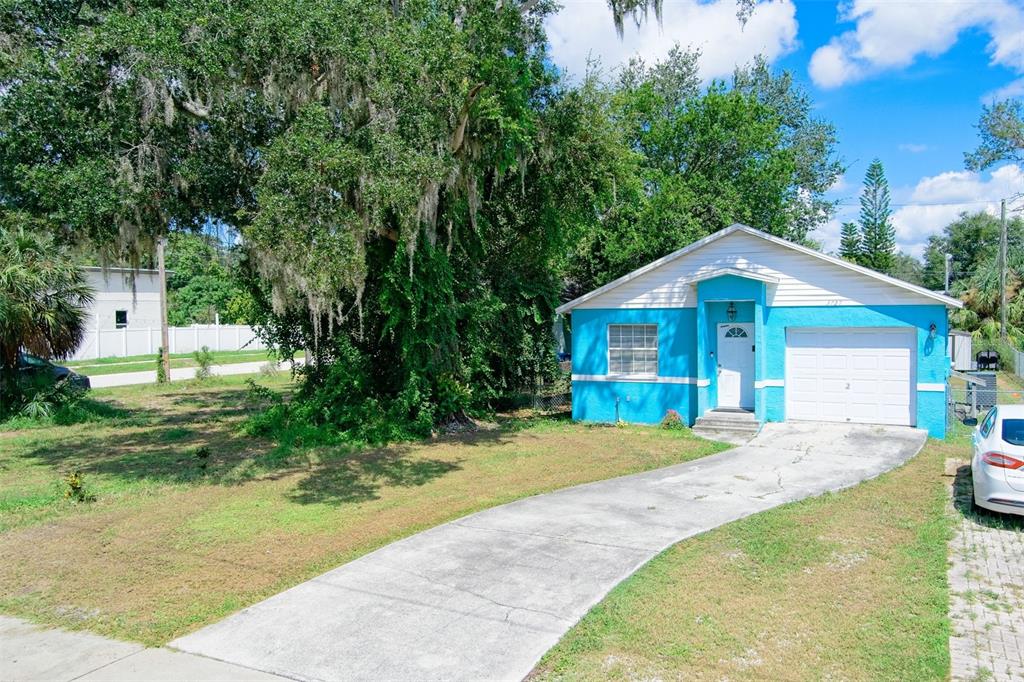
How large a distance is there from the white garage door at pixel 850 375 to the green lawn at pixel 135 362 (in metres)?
20.7

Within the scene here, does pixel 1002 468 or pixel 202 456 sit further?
pixel 202 456

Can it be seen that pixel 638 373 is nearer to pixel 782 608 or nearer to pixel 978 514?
pixel 978 514

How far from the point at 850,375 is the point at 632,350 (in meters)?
4.51

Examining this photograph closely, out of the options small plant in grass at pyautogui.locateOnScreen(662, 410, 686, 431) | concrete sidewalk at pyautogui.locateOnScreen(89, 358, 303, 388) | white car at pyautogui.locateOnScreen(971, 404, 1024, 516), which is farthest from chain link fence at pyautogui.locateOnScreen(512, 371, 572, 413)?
white car at pyautogui.locateOnScreen(971, 404, 1024, 516)

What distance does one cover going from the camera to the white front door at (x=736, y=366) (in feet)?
50.2

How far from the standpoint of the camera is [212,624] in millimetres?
5684

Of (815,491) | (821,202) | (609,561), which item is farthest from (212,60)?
(821,202)

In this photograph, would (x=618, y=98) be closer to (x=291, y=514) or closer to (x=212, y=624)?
(x=291, y=514)

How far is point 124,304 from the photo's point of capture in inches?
1686

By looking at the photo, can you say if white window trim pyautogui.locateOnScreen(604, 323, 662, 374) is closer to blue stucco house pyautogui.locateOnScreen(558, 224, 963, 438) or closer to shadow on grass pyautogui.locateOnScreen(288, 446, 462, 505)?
blue stucco house pyautogui.locateOnScreen(558, 224, 963, 438)

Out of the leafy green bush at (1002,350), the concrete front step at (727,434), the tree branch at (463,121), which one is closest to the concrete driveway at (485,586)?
the concrete front step at (727,434)

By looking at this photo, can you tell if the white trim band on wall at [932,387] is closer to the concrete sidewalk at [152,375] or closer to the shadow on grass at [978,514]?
the shadow on grass at [978,514]

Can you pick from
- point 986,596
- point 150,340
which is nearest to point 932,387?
point 986,596

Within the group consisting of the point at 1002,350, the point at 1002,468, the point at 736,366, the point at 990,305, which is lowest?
the point at 1002,468
